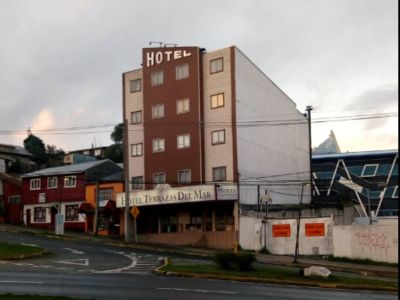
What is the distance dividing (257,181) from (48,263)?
2390cm

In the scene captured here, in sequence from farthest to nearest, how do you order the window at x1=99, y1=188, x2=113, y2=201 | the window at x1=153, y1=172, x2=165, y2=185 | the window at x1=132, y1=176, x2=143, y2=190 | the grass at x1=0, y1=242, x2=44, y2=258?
the window at x1=99, y1=188, x2=113, y2=201 < the window at x1=132, y1=176, x2=143, y2=190 < the window at x1=153, y1=172, x2=165, y2=185 < the grass at x1=0, y1=242, x2=44, y2=258

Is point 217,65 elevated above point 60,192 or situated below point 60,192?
above

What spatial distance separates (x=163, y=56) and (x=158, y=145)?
7693mm

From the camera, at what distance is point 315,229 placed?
3812cm

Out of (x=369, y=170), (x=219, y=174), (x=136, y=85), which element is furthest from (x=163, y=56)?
(x=369, y=170)

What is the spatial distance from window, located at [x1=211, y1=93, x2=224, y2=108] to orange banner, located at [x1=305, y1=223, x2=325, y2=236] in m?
13.0

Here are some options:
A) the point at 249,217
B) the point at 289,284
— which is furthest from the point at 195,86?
the point at 289,284

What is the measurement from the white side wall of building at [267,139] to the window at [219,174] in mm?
1303

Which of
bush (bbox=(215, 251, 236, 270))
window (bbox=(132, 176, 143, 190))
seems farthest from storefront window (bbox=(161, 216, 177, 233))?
bush (bbox=(215, 251, 236, 270))

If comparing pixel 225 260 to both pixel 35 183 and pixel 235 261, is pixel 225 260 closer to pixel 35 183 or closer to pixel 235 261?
pixel 235 261

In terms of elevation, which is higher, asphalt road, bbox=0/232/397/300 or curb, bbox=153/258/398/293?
asphalt road, bbox=0/232/397/300

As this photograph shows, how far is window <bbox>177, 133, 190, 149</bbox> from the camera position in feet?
159

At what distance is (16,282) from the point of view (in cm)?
1808

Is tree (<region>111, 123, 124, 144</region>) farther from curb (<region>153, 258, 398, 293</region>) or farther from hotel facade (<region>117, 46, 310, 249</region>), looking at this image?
curb (<region>153, 258, 398, 293</region>)
